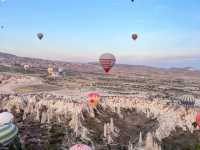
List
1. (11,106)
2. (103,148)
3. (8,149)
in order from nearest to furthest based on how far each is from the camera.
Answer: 1. (8,149)
2. (103,148)
3. (11,106)

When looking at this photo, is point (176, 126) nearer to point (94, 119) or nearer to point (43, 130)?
point (94, 119)

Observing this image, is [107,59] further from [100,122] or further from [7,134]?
[7,134]

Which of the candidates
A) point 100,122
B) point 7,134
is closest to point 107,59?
point 100,122

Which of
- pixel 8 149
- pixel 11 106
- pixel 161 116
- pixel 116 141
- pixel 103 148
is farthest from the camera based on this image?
pixel 161 116

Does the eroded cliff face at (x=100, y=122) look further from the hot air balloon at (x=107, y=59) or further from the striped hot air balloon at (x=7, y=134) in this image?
the hot air balloon at (x=107, y=59)

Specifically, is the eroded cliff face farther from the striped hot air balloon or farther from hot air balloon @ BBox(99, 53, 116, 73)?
hot air balloon @ BBox(99, 53, 116, 73)

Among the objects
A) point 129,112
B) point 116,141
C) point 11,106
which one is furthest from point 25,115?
point 129,112
